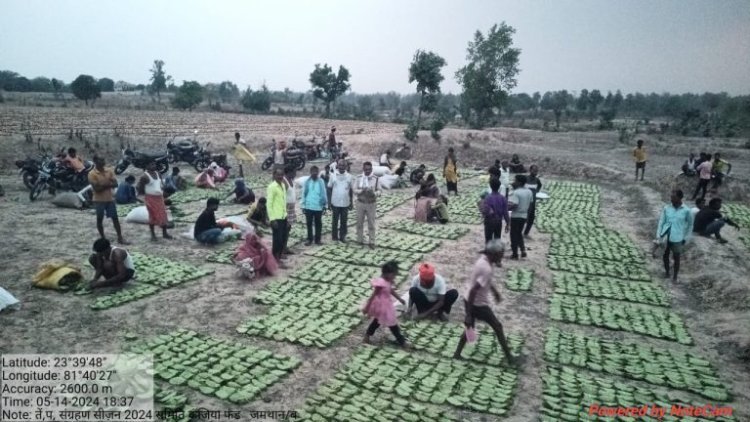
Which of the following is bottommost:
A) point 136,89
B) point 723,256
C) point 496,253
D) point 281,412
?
point 281,412

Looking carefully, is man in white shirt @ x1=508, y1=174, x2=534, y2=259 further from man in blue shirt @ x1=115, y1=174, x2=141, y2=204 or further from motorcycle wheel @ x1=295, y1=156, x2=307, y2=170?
motorcycle wheel @ x1=295, y1=156, x2=307, y2=170

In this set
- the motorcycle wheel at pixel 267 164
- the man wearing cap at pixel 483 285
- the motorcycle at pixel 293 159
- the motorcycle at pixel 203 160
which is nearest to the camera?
the man wearing cap at pixel 483 285

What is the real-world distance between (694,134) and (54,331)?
48202 millimetres

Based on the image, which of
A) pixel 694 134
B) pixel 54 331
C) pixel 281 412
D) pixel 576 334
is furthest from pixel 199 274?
pixel 694 134

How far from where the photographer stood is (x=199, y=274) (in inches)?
320

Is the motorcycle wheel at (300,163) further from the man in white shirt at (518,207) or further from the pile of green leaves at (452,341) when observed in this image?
the pile of green leaves at (452,341)

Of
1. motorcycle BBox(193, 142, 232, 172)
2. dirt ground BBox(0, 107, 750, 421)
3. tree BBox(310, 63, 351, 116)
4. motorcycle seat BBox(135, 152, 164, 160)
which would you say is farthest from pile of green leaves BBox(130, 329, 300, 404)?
tree BBox(310, 63, 351, 116)

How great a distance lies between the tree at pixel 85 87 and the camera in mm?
46344

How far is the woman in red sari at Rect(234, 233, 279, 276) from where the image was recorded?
825 cm

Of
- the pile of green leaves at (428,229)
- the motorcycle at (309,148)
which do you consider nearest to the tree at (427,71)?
the motorcycle at (309,148)

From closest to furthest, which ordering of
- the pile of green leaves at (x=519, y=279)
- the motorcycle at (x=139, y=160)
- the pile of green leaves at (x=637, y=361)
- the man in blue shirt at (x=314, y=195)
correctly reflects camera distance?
the pile of green leaves at (x=637, y=361) < the pile of green leaves at (x=519, y=279) < the man in blue shirt at (x=314, y=195) < the motorcycle at (x=139, y=160)

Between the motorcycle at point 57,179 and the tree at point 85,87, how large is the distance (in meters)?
39.2

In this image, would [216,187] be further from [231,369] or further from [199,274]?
[231,369]

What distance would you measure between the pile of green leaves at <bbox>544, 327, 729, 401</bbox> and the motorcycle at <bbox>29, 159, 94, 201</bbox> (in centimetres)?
1349
